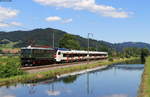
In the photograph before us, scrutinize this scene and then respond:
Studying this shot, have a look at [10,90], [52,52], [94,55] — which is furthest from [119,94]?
[94,55]

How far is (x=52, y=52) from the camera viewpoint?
196 feet

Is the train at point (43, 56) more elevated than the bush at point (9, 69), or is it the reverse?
the train at point (43, 56)

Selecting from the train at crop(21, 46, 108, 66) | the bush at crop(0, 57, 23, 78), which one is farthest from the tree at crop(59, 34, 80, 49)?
the bush at crop(0, 57, 23, 78)

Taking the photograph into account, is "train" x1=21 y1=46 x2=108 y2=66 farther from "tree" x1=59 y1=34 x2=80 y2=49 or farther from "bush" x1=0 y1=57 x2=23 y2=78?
"tree" x1=59 y1=34 x2=80 y2=49

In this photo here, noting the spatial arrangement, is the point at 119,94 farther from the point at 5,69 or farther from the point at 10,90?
the point at 5,69

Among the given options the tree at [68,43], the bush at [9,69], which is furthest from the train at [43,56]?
the tree at [68,43]

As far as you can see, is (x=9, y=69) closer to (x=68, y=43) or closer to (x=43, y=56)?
(x=43, y=56)

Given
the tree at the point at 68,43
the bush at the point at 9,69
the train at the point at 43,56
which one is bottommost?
the bush at the point at 9,69

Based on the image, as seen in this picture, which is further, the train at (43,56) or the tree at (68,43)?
the tree at (68,43)

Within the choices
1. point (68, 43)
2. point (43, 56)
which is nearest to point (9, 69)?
point (43, 56)

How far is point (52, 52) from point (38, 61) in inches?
244

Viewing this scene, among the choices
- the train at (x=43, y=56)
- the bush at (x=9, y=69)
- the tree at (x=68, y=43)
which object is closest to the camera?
the bush at (x=9, y=69)

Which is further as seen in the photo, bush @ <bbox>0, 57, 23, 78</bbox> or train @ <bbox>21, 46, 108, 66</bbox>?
train @ <bbox>21, 46, 108, 66</bbox>

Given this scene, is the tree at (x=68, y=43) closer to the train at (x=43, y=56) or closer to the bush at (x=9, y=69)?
the train at (x=43, y=56)
